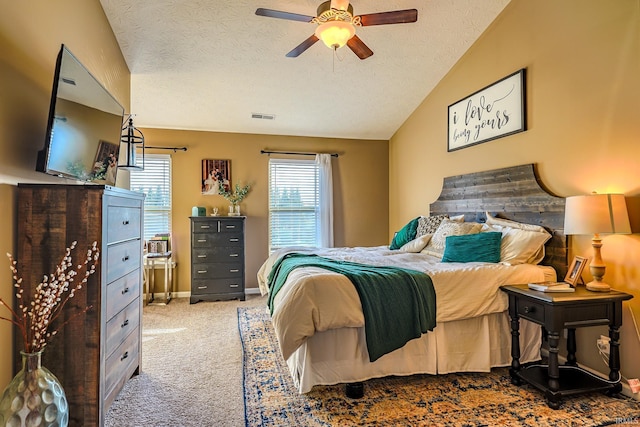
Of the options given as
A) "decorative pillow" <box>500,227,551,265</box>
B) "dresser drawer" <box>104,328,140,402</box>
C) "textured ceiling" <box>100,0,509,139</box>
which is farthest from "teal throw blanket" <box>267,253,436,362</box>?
"textured ceiling" <box>100,0,509,139</box>

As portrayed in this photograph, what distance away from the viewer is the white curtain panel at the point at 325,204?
547 centimetres

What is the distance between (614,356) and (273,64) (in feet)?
12.6

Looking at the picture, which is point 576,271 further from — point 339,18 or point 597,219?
point 339,18

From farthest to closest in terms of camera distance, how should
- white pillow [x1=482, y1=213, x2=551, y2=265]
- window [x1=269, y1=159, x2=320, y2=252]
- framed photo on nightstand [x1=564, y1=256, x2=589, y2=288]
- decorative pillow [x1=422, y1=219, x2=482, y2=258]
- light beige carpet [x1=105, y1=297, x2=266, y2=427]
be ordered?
window [x1=269, y1=159, x2=320, y2=252] → decorative pillow [x1=422, y1=219, x2=482, y2=258] → white pillow [x1=482, y1=213, x2=551, y2=265] → framed photo on nightstand [x1=564, y1=256, x2=589, y2=288] → light beige carpet [x1=105, y1=297, x2=266, y2=427]

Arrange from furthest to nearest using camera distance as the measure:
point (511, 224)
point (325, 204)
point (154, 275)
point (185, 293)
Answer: point (325, 204) < point (185, 293) < point (154, 275) < point (511, 224)

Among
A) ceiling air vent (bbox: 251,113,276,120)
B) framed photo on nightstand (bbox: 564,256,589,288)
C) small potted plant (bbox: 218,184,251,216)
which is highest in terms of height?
ceiling air vent (bbox: 251,113,276,120)

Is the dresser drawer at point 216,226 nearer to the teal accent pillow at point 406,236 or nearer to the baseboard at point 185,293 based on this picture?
the baseboard at point 185,293

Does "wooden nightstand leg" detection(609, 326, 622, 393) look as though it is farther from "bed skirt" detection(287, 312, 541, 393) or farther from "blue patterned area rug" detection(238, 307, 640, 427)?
"bed skirt" detection(287, 312, 541, 393)

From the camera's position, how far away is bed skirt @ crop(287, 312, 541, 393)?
226 cm

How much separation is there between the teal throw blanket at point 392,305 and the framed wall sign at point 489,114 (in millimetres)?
1874

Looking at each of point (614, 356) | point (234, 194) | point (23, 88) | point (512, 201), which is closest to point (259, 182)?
point (234, 194)

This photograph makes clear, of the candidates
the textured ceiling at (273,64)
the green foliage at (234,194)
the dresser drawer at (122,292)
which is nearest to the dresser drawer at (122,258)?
the dresser drawer at (122,292)

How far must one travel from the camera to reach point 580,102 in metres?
2.59

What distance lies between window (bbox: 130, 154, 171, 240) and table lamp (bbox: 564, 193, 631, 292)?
15.8 feet
